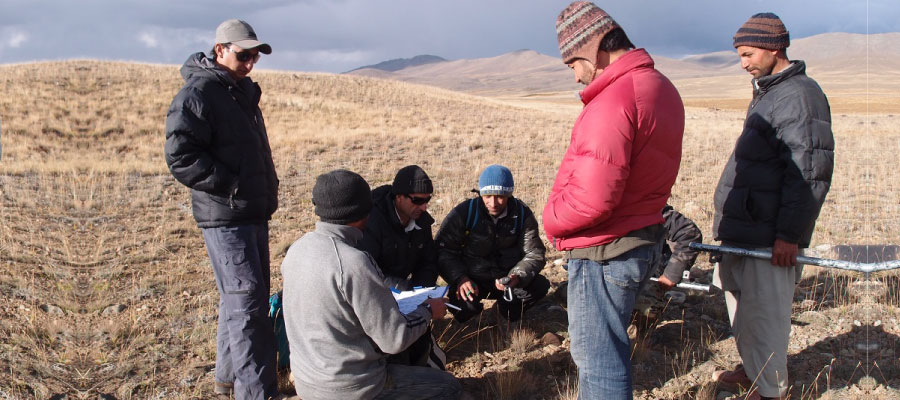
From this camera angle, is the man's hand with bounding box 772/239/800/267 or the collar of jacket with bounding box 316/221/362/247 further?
the man's hand with bounding box 772/239/800/267

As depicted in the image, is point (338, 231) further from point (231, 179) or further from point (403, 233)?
point (403, 233)

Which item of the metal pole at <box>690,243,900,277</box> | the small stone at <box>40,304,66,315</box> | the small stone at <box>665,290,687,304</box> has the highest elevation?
the metal pole at <box>690,243,900,277</box>

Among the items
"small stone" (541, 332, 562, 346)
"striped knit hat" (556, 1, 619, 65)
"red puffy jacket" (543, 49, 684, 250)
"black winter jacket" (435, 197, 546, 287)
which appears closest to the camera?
"red puffy jacket" (543, 49, 684, 250)

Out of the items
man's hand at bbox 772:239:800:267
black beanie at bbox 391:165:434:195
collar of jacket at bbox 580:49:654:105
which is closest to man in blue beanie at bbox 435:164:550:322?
black beanie at bbox 391:165:434:195

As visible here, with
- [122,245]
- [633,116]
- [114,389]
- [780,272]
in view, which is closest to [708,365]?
[780,272]

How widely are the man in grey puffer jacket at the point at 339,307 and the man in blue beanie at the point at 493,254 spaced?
67.3 inches

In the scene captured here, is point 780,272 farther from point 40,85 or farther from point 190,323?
point 40,85

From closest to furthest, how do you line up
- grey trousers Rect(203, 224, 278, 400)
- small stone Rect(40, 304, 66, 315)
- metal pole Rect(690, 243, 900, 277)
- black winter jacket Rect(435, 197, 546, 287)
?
metal pole Rect(690, 243, 900, 277), grey trousers Rect(203, 224, 278, 400), black winter jacket Rect(435, 197, 546, 287), small stone Rect(40, 304, 66, 315)

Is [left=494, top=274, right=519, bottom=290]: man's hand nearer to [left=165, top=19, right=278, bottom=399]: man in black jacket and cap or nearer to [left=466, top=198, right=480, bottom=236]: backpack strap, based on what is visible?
[left=466, top=198, right=480, bottom=236]: backpack strap

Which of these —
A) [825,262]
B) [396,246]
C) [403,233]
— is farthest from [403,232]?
[825,262]

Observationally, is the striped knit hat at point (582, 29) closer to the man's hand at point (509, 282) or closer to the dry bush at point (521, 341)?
the man's hand at point (509, 282)

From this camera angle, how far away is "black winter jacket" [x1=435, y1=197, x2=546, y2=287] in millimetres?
4617

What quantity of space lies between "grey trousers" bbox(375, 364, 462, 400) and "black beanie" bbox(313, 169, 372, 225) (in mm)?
892

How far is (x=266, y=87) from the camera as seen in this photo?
3088cm
